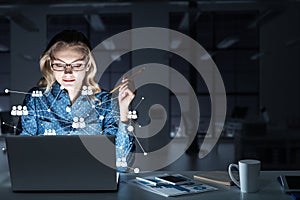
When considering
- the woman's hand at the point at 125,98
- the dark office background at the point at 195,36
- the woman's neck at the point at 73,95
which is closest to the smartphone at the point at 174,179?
the woman's hand at the point at 125,98

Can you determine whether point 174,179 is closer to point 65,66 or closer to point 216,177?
point 216,177

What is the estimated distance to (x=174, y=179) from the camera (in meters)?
1.57

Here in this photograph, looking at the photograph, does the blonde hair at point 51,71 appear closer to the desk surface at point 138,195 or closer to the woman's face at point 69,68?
the woman's face at point 69,68

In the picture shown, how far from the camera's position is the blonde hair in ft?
6.25

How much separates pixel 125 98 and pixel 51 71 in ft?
1.38

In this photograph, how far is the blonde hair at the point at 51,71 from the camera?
190cm

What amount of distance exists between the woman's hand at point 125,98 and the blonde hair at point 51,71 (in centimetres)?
25

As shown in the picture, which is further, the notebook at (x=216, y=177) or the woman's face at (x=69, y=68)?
the woman's face at (x=69, y=68)

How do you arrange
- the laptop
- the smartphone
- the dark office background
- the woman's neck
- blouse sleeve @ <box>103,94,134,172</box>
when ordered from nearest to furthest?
1. the laptop
2. the smartphone
3. blouse sleeve @ <box>103,94,134,172</box>
4. the woman's neck
5. the dark office background

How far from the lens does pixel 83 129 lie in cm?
175

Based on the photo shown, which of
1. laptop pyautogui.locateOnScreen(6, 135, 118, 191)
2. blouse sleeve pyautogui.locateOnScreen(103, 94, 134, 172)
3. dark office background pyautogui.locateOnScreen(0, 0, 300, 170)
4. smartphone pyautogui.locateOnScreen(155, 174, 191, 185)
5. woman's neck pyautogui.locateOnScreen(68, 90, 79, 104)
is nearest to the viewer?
laptop pyautogui.locateOnScreen(6, 135, 118, 191)

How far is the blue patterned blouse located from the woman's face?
4 centimetres

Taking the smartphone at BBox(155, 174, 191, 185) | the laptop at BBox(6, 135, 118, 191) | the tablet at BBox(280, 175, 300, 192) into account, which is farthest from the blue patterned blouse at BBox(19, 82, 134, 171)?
the tablet at BBox(280, 175, 300, 192)

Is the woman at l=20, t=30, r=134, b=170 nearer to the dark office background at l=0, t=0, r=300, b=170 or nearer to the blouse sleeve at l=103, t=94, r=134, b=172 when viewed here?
the blouse sleeve at l=103, t=94, r=134, b=172
